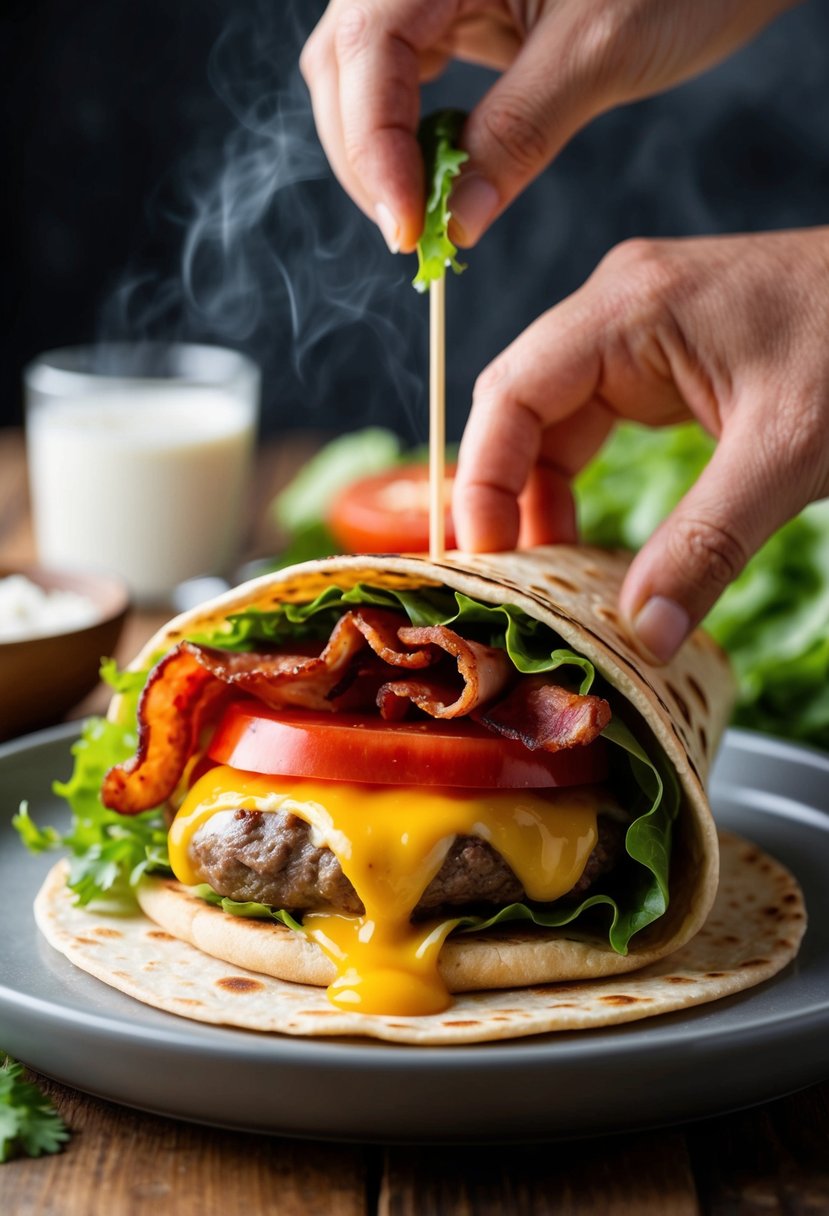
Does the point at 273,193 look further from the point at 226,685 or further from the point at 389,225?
the point at 226,685

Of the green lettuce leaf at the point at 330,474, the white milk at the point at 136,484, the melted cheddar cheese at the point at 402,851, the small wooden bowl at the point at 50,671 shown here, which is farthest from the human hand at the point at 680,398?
the green lettuce leaf at the point at 330,474

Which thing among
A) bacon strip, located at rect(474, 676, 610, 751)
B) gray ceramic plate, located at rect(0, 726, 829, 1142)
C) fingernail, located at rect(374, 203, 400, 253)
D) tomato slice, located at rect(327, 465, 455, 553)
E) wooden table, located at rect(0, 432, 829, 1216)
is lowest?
tomato slice, located at rect(327, 465, 455, 553)

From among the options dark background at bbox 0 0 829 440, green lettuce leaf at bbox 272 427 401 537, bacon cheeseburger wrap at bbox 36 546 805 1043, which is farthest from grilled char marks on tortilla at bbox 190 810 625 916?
dark background at bbox 0 0 829 440

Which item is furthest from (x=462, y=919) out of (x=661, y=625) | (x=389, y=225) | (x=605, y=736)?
(x=389, y=225)

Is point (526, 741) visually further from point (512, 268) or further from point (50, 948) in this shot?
point (512, 268)

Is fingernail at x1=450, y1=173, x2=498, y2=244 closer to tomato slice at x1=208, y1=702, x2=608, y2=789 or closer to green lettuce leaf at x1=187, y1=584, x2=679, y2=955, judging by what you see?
green lettuce leaf at x1=187, y1=584, x2=679, y2=955

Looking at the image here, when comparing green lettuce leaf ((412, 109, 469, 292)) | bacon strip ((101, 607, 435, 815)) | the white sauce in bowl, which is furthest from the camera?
the white sauce in bowl

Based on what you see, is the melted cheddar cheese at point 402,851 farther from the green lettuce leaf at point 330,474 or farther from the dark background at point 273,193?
the dark background at point 273,193
